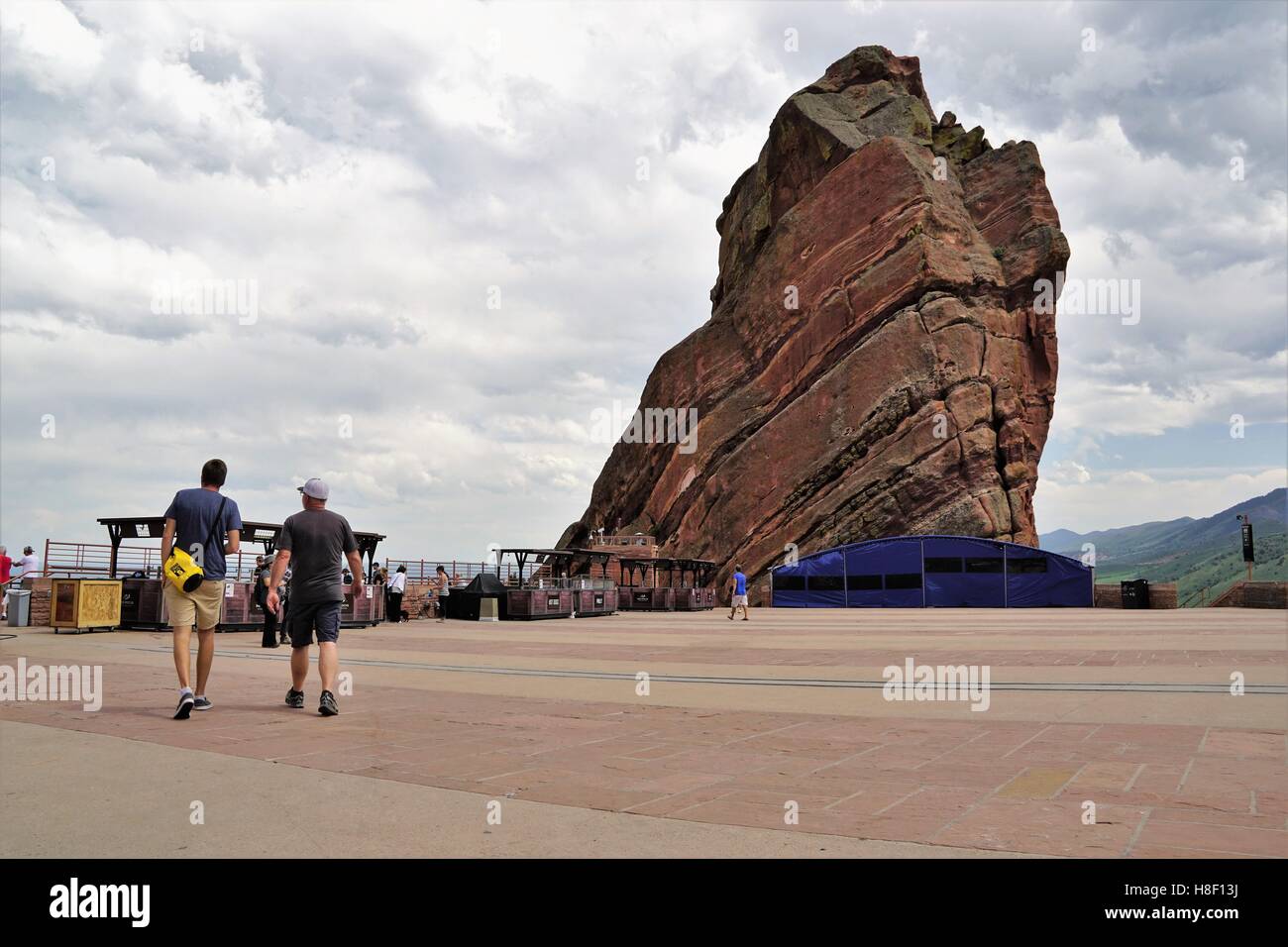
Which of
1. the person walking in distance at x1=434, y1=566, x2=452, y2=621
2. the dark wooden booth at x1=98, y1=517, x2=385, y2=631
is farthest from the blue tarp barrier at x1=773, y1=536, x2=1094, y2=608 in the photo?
the dark wooden booth at x1=98, y1=517, x2=385, y2=631

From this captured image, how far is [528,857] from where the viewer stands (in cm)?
312

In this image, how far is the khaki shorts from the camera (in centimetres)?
680

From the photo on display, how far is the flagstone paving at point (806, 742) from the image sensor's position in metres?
3.76

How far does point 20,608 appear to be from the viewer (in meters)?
19.6

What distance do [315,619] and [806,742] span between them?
12.4 feet

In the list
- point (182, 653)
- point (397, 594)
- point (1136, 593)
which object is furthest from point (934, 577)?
point (182, 653)

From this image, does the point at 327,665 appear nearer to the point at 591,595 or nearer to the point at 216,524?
the point at 216,524

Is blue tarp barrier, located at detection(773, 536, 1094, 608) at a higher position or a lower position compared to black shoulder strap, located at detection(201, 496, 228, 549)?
lower

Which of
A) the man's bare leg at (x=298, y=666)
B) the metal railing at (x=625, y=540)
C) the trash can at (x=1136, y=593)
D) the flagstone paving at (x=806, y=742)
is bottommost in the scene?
the trash can at (x=1136, y=593)

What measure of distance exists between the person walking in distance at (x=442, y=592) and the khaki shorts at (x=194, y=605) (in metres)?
22.8

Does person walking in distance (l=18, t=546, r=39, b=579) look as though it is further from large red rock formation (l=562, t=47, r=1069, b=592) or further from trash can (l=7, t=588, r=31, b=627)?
large red rock formation (l=562, t=47, r=1069, b=592)

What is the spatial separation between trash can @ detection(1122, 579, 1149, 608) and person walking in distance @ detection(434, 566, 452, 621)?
91.4 feet

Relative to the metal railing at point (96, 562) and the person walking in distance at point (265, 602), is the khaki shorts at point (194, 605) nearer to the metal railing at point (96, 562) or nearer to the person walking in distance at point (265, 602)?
the person walking in distance at point (265, 602)

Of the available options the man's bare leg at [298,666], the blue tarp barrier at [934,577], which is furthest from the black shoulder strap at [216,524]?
the blue tarp barrier at [934,577]
